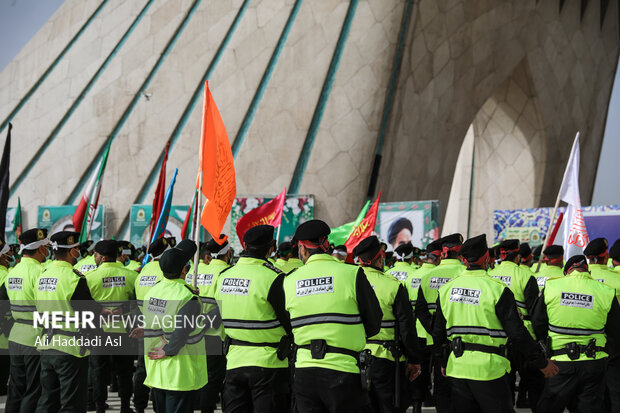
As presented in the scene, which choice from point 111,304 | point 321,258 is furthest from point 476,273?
point 111,304

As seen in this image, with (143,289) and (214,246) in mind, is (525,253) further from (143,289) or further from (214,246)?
(143,289)

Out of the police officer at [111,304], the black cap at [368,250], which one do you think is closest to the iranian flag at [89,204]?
the police officer at [111,304]

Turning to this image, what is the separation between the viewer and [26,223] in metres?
19.3

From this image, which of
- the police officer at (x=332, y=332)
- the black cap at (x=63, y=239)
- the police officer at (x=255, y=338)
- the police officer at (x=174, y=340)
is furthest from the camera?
the black cap at (x=63, y=239)

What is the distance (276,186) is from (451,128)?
6908 millimetres

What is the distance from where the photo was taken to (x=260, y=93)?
18438mm

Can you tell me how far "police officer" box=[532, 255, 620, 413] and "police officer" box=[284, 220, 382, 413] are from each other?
7.94 ft

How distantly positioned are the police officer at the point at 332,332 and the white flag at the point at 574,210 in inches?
233

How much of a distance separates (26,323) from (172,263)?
2.17 m

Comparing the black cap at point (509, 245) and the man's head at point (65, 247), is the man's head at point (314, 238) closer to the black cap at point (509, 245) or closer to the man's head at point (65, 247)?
the man's head at point (65, 247)

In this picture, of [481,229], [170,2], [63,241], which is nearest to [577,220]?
[63,241]

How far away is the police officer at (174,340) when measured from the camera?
16.9 feet

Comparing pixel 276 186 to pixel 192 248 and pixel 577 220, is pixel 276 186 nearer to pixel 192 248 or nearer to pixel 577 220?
pixel 577 220

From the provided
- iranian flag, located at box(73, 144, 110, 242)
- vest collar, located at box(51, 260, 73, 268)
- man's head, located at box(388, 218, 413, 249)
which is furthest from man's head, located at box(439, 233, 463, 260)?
man's head, located at box(388, 218, 413, 249)
